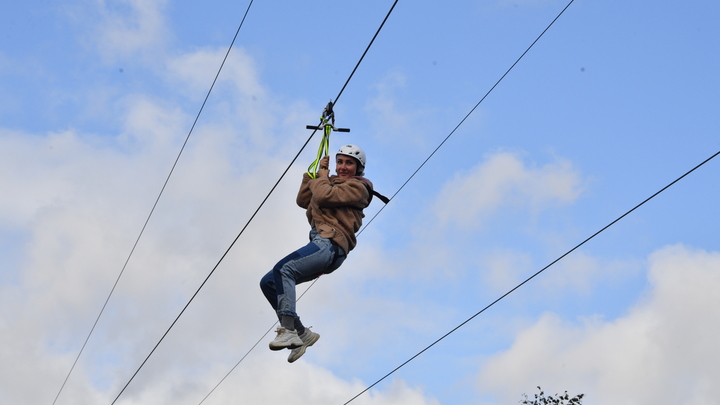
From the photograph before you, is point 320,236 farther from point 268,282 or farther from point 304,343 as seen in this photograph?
point 304,343

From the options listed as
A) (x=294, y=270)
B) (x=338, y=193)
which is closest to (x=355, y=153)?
(x=338, y=193)

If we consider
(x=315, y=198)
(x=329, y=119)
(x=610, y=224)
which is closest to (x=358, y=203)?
(x=315, y=198)

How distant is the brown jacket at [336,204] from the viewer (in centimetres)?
737

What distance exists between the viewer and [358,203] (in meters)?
7.51

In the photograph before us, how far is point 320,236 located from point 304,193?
0.42 m

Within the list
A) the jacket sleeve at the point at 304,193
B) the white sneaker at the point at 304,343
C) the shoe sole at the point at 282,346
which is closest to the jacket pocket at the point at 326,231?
the jacket sleeve at the point at 304,193

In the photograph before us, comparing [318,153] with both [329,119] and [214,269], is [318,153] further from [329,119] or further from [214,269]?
[214,269]

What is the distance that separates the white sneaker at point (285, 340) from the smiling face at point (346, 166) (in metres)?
1.36

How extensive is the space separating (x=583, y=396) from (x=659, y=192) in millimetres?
19057

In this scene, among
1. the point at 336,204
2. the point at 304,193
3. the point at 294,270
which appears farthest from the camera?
the point at 304,193

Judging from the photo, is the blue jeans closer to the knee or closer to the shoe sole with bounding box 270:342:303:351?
the knee

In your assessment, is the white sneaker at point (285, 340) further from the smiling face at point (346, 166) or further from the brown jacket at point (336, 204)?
the smiling face at point (346, 166)

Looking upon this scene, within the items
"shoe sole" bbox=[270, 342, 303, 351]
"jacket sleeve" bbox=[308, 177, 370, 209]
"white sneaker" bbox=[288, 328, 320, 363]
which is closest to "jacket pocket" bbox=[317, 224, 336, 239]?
"jacket sleeve" bbox=[308, 177, 370, 209]

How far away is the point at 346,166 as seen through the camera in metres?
7.69
